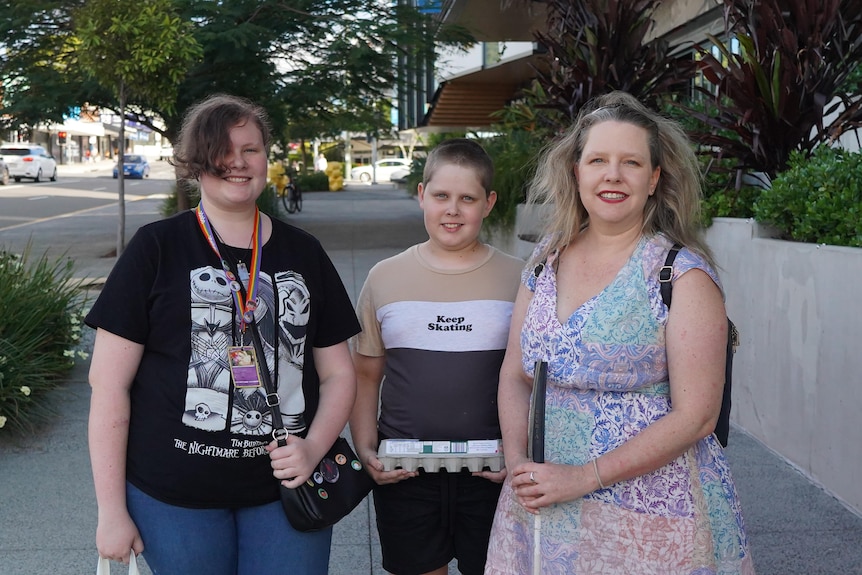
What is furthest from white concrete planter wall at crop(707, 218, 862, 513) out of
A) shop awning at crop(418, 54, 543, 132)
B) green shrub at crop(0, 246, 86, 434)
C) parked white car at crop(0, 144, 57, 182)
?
parked white car at crop(0, 144, 57, 182)

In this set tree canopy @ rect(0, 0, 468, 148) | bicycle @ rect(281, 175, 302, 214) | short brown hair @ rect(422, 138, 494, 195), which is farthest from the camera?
bicycle @ rect(281, 175, 302, 214)

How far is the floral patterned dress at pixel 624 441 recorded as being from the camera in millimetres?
2115

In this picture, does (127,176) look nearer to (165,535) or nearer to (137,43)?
(137,43)

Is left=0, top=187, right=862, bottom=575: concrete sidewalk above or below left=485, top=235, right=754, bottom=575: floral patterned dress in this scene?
below

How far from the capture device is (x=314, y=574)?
7.64ft

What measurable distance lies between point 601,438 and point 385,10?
1330 centimetres

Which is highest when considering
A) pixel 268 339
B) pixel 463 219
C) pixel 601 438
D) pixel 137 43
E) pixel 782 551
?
pixel 137 43

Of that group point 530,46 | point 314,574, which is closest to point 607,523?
point 314,574

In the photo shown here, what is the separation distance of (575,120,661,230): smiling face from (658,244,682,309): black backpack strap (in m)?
0.15

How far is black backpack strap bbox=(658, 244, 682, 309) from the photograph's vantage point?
210 centimetres

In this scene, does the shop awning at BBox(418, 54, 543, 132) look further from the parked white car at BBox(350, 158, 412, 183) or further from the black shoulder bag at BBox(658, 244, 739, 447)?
the parked white car at BBox(350, 158, 412, 183)

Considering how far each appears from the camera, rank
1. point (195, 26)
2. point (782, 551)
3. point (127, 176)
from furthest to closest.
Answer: point (127, 176), point (195, 26), point (782, 551)

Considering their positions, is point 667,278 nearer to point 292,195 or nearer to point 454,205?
point 454,205

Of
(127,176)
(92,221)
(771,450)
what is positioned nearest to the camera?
(771,450)
